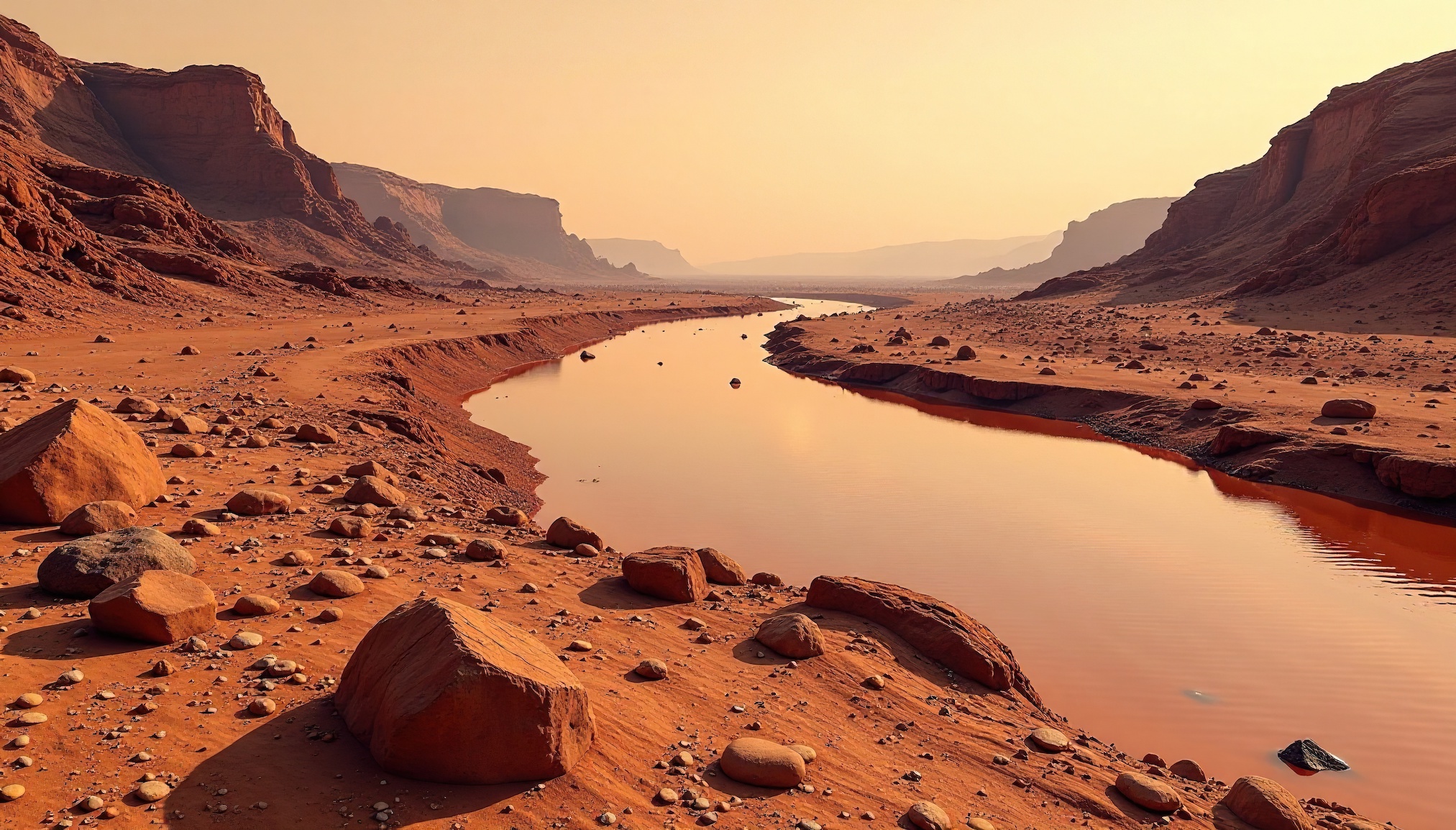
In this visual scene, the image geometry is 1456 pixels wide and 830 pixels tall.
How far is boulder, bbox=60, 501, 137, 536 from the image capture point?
756 cm

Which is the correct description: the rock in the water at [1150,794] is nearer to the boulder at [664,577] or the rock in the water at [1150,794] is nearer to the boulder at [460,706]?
the boulder at [460,706]

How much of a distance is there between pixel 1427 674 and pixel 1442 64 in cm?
7052

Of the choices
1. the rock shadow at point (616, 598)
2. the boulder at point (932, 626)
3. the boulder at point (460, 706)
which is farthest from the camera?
the rock shadow at point (616, 598)

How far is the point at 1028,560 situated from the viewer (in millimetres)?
14148

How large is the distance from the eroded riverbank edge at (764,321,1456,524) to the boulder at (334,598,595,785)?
64.6 ft

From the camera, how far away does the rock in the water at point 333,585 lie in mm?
7207

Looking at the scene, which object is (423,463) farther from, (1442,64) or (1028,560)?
(1442,64)

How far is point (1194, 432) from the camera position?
23141 mm

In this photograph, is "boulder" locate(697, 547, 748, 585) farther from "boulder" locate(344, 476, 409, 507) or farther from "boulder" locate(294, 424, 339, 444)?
"boulder" locate(294, 424, 339, 444)

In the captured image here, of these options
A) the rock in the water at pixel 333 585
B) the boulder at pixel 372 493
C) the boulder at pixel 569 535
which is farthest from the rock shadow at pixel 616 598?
the boulder at pixel 372 493

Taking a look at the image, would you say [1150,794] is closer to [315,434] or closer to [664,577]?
[664,577]

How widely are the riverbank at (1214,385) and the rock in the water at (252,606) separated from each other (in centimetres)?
2123

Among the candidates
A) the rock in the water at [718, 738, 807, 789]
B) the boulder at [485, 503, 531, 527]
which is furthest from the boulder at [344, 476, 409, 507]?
the rock in the water at [718, 738, 807, 789]

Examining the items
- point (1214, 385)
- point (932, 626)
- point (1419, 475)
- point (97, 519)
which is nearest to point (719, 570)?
point (932, 626)
